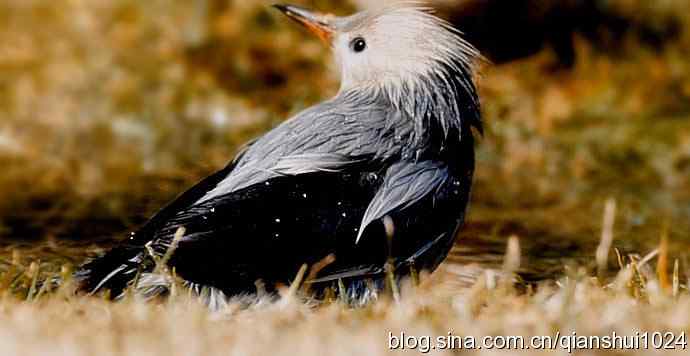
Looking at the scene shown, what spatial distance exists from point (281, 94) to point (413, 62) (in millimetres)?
3273

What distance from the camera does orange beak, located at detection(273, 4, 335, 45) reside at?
4.77m

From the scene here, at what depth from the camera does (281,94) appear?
7.69 metres

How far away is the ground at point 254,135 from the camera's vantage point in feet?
11.0

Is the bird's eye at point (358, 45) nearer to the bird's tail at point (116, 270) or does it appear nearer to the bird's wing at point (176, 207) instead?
the bird's wing at point (176, 207)

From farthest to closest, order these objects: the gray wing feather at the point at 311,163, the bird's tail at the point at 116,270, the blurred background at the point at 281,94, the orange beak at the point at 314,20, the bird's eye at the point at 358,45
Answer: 1. the blurred background at the point at 281,94
2. the orange beak at the point at 314,20
3. the bird's eye at the point at 358,45
4. the gray wing feather at the point at 311,163
5. the bird's tail at the point at 116,270

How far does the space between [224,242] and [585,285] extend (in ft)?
3.21

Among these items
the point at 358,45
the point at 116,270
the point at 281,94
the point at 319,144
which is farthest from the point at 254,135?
the point at 116,270

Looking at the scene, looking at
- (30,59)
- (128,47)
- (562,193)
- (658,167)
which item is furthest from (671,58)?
(30,59)

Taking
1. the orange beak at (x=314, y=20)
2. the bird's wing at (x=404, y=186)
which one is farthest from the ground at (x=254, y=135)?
the orange beak at (x=314, y=20)

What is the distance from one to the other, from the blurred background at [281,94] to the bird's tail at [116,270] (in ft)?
6.70

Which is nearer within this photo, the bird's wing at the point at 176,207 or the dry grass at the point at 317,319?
the dry grass at the point at 317,319

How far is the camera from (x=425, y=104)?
434 centimetres

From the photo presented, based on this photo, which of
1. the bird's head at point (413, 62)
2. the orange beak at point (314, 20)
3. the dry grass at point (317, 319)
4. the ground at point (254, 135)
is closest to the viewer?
the dry grass at point (317, 319)

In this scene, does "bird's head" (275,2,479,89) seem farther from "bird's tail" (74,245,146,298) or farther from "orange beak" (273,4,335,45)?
"bird's tail" (74,245,146,298)
